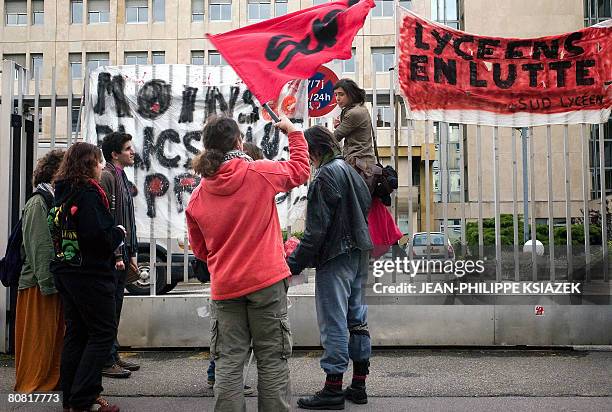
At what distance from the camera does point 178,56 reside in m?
40.8

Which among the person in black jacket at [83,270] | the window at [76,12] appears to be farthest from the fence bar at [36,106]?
the window at [76,12]

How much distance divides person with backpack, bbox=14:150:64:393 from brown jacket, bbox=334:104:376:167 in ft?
7.26

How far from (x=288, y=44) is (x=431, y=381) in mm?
2909

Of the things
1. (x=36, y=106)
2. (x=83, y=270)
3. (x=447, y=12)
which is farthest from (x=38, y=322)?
(x=447, y=12)

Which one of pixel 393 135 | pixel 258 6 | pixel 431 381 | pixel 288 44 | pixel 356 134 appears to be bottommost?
pixel 431 381

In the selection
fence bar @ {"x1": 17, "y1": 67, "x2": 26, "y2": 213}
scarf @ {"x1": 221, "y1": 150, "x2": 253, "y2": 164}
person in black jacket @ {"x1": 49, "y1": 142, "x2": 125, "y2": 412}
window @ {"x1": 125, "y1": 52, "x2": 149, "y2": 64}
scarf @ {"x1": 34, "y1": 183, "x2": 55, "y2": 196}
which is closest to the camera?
scarf @ {"x1": 221, "y1": 150, "x2": 253, "y2": 164}

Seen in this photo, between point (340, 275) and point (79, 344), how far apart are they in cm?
185

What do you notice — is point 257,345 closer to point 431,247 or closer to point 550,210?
point 431,247

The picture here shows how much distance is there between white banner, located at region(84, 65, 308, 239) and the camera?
707 cm

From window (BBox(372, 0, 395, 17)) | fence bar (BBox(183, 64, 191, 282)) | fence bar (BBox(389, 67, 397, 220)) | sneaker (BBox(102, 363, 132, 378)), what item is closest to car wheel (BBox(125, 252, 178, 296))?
fence bar (BBox(183, 64, 191, 282))

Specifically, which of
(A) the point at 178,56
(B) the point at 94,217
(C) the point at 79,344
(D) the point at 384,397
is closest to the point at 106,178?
(B) the point at 94,217

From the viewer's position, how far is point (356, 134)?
18.5ft

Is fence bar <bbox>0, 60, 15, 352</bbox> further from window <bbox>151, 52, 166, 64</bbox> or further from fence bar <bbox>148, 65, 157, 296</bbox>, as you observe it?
window <bbox>151, 52, 166, 64</bbox>

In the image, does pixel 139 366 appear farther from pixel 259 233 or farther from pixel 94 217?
pixel 259 233
